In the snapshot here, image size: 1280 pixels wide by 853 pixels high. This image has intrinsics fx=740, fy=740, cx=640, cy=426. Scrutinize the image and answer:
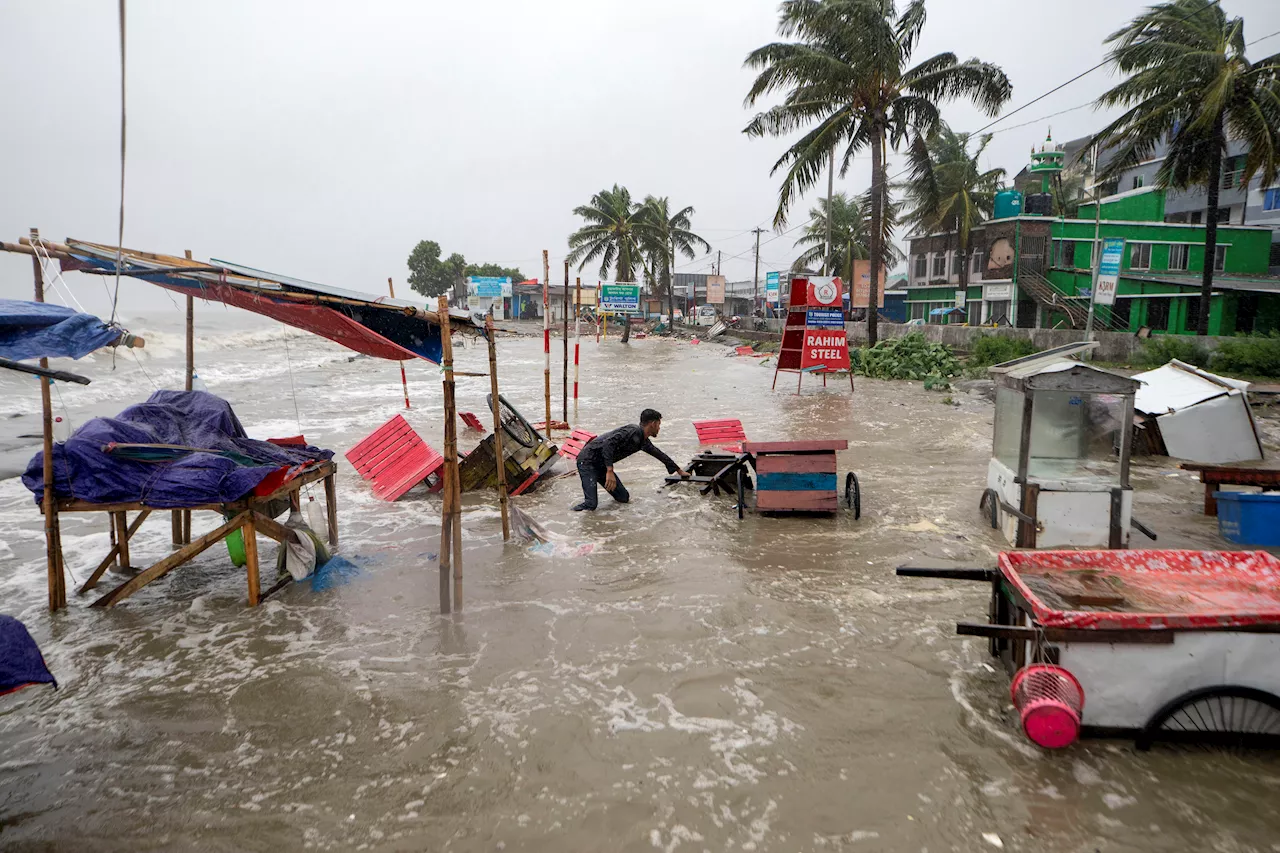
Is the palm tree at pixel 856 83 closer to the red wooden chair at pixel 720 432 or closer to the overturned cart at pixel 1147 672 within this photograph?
the red wooden chair at pixel 720 432

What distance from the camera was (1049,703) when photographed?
12.1 ft

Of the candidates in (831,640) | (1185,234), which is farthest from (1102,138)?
(831,640)

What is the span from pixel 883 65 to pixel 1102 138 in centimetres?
675

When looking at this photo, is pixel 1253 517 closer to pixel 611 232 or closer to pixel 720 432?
pixel 720 432

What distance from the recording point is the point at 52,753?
425 centimetres

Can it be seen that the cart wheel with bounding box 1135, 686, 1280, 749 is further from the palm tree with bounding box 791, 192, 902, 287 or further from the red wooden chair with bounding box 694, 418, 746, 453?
the palm tree with bounding box 791, 192, 902, 287

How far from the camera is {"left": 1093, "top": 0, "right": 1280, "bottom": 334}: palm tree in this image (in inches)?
733

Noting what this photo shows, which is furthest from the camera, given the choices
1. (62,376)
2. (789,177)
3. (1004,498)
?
(789,177)

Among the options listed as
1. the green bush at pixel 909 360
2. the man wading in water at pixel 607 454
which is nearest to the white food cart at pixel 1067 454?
the man wading in water at pixel 607 454

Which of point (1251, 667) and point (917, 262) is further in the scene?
point (917, 262)

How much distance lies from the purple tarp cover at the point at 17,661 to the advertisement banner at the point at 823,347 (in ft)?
61.9

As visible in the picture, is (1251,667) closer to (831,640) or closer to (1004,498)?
(831,640)

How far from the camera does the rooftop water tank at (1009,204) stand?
33.4 m

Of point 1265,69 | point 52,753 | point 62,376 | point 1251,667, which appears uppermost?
point 1265,69
